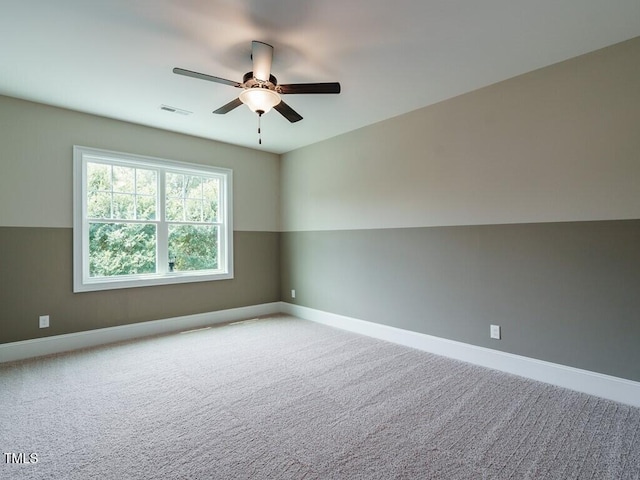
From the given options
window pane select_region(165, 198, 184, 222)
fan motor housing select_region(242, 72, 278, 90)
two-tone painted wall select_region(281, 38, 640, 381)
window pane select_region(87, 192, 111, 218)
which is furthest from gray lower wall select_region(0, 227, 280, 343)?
fan motor housing select_region(242, 72, 278, 90)

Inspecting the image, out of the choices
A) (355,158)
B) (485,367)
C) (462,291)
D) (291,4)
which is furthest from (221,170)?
(485,367)

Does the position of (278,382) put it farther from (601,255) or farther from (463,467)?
(601,255)

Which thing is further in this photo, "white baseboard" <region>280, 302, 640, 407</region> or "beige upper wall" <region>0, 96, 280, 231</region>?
"beige upper wall" <region>0, 96, 280, 231</region>

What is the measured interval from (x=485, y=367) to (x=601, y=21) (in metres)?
2.93

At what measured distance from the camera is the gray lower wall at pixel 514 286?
253 centimetres

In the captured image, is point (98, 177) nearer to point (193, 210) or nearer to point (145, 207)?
point (145, 207)

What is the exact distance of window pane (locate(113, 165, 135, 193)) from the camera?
13.6ft

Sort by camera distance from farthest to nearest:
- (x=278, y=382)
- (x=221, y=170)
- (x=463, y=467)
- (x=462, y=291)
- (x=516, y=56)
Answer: (x=221, y=170)
(x=462, y=291)
(x=278, y=382)
(x=516, y=56)
(x=463, y=467)

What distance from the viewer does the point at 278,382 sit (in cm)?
288

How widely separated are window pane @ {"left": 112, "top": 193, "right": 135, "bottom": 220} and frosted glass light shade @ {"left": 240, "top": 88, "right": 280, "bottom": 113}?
2497mm

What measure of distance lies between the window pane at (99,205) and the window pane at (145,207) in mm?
334

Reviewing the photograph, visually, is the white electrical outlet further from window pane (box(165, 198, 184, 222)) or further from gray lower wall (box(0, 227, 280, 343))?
window pane (box(165, 198, 184, 222))

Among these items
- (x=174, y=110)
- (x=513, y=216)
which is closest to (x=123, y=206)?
(x=174, y=110)

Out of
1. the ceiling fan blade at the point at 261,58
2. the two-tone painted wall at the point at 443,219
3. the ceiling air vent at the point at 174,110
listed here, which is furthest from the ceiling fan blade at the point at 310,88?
the ceiling air vent at the point at 174,110
